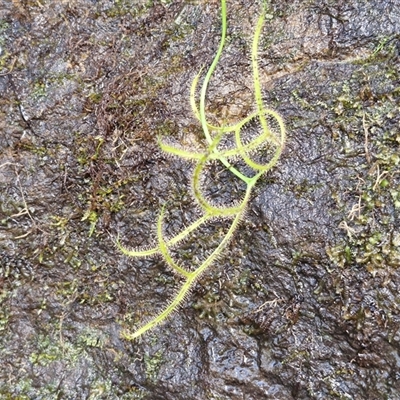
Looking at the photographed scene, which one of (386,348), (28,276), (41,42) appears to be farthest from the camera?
(41,42)

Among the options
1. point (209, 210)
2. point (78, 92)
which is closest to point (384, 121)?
point (209, 210)

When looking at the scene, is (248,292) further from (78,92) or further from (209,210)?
(78,92)

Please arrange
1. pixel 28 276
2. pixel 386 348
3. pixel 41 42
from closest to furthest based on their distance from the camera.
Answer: pixel 386 348
pixel 28 276
pixel 41 42

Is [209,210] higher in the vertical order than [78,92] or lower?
lower

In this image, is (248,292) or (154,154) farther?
(154,154)

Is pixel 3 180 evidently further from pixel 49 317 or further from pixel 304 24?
pixel 304 24

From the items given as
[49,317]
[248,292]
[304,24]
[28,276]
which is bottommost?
[49,317]
